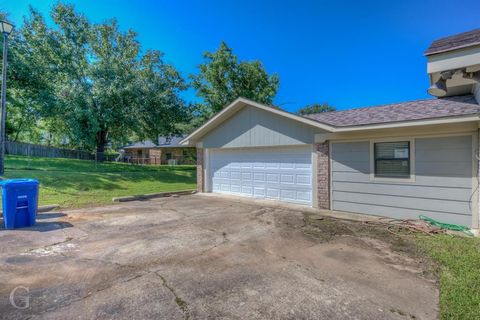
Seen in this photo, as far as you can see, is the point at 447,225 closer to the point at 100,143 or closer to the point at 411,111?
the point at 411,111

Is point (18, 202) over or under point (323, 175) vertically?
under

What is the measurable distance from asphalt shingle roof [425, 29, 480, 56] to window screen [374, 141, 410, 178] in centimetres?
223

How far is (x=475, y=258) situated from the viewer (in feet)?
13.6

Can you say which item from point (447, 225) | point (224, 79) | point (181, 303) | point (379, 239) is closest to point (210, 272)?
point (181, 303)

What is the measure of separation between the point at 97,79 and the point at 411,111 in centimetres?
1816

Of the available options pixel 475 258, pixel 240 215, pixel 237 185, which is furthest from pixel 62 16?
pixel 475 258

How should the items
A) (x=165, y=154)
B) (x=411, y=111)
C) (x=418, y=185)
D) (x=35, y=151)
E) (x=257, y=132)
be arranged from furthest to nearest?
1. (x=165, y=154)
2. (x=35, y=151)
3. (x=257, y=132)
4. (x=411, y=111)
5. (x=418, y=185)

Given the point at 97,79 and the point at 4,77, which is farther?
the point at 97,79

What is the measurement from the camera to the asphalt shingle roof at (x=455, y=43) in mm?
5304

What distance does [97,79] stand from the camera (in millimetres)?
17328

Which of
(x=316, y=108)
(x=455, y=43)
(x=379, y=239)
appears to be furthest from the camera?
(x=316, y=108)

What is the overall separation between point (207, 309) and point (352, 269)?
2355mm

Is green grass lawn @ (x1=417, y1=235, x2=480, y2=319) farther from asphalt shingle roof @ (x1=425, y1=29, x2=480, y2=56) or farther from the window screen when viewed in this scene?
asphalt shingle roof @ (x1=425, y1=29, x2=480, y2=56)

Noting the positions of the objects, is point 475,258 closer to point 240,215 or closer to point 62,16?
point 240,215
